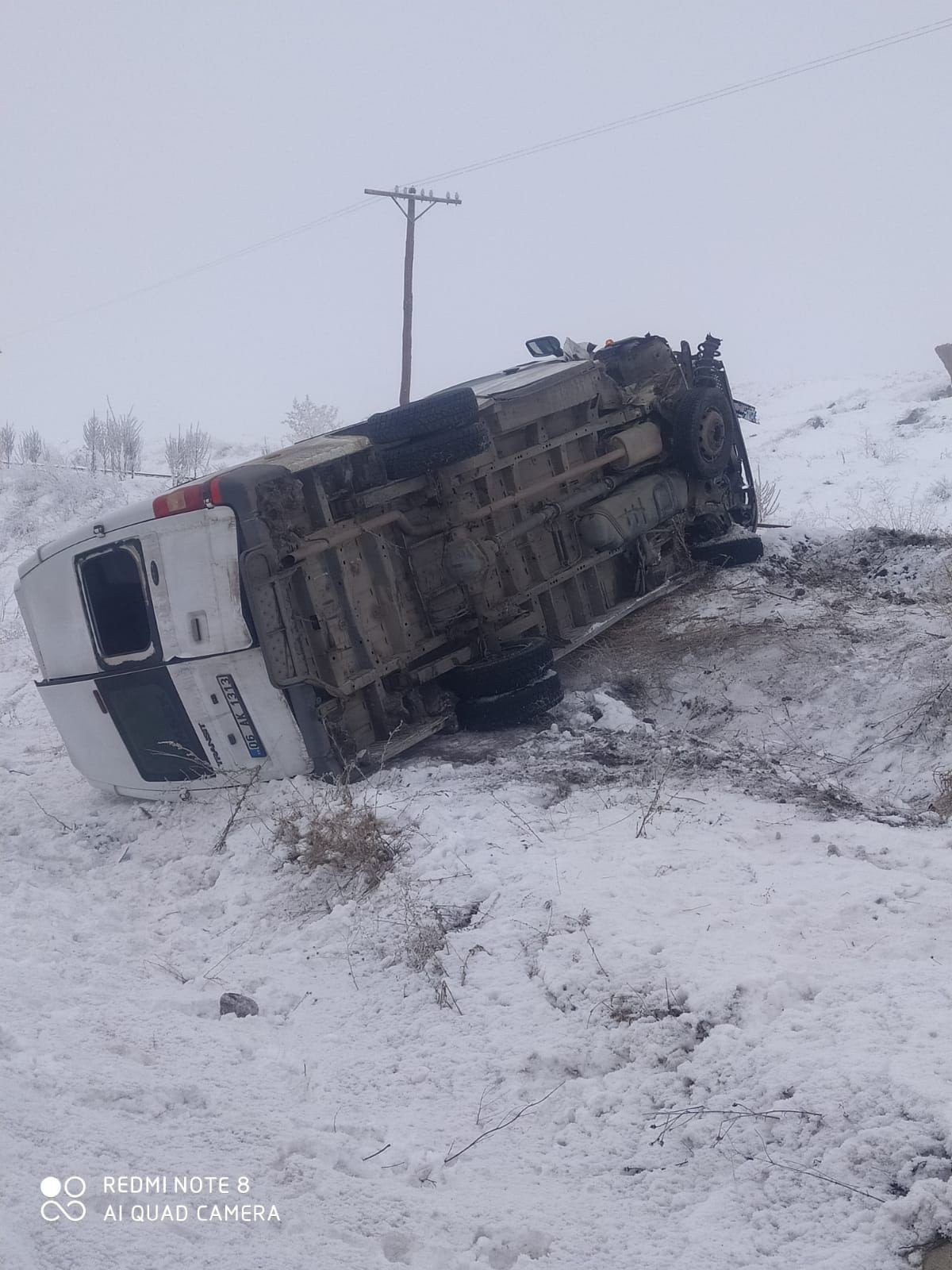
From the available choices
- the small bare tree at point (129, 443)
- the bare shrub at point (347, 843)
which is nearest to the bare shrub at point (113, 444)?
the small bare tree at point (129, 443)

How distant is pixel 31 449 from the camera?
63.6 feet

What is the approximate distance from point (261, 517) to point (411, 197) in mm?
19210

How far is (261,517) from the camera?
232 inches

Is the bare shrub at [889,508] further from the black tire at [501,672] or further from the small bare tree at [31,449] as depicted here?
the small bare tree at [31,449]

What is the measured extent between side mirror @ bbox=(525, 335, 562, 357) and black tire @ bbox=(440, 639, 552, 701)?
329 centimetres

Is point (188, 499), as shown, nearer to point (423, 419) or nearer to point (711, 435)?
point (423, 419)

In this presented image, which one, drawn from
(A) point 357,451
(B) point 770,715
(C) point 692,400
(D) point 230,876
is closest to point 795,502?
(C) point 692,400

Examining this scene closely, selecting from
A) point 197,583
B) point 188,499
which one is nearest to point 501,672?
point 197,583

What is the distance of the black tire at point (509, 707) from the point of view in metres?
6.71

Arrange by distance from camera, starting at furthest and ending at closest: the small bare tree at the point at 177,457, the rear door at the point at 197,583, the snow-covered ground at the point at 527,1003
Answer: the small bare tree at the point at 177,457 → the rear door at the point at 197,583 → the snow-covered ground at the point at 527,1003

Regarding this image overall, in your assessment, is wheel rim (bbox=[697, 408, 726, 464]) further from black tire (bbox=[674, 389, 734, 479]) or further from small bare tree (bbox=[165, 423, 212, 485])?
small bare tree (bbox=[165, 423, 212, 485])

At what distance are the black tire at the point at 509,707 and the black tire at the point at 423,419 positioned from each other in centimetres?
178

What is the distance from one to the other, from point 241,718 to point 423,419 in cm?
227

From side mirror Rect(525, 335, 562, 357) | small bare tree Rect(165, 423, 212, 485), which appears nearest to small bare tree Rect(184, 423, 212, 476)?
small bare tree Rect(165, 423, 212, 485)
